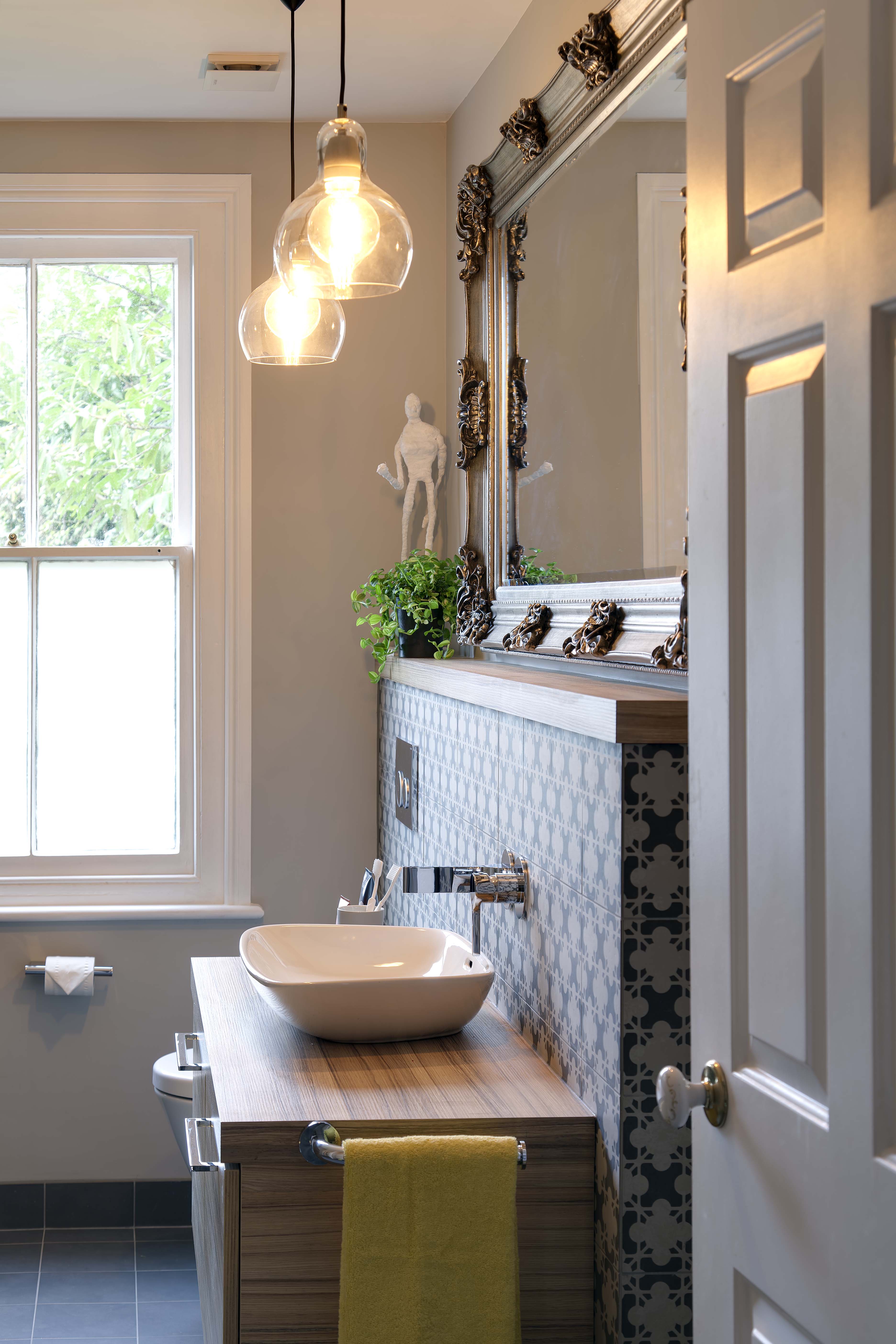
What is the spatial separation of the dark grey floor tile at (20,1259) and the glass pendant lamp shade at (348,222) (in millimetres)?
2463

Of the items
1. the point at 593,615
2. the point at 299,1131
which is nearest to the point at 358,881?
the point at 593,615

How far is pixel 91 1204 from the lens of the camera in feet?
10.3

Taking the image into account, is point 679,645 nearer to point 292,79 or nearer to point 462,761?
point 462,761

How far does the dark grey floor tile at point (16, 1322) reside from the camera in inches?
104

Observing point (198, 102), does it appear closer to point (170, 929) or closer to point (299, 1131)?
point (170, 929)

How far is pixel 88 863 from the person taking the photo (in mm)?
3201

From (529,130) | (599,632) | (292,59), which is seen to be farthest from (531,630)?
(292,59)

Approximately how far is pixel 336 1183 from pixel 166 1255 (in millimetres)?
1774

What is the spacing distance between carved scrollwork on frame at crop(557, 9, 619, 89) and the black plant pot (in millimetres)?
1278

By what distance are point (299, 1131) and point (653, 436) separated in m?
1.01

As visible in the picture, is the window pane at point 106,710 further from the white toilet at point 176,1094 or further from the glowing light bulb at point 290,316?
the glowing light bulb at point 290,316

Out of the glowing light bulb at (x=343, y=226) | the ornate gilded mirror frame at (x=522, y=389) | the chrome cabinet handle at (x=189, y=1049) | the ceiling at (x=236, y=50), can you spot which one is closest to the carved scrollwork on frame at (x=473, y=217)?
the ornate gilded mirror frame at (x=522, y=389)

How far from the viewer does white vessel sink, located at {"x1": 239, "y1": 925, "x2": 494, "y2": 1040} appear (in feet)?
5.71

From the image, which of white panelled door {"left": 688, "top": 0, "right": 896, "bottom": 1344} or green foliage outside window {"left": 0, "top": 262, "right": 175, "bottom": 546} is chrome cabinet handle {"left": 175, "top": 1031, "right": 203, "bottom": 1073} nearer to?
white panelled door {"left": 688, "top": 0, "right": 896, "bottom": 1344}
